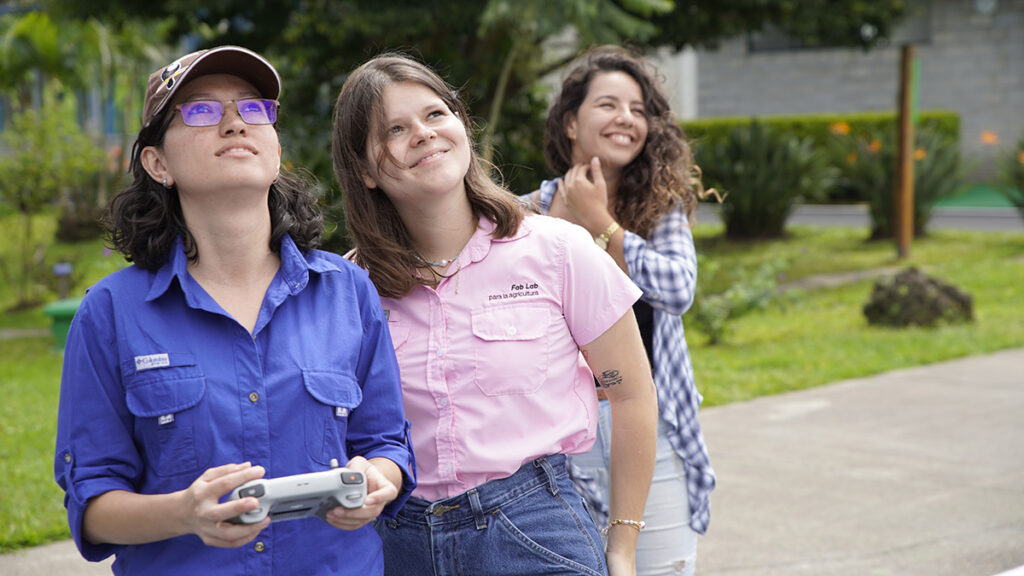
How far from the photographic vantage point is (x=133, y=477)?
176 cm

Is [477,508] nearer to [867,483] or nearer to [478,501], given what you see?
[478,501]

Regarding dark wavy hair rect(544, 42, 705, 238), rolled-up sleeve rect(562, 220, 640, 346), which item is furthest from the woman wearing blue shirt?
dark wavy hair rect(544, 42, 705, 238)

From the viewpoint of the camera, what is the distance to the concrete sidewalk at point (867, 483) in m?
4.55

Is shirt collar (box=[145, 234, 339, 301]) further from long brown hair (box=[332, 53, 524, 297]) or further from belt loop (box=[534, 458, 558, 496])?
belt loop (box=[534, 458, 558, 496])

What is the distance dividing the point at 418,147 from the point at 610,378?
622 mm

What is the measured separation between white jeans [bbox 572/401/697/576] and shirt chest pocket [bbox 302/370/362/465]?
1.07m

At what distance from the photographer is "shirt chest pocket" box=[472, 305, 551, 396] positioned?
212 cm

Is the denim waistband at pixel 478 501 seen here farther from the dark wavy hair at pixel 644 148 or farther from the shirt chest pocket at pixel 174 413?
the dark wavy hair at pixel 644 148

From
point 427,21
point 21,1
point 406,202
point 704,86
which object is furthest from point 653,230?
point 704,86

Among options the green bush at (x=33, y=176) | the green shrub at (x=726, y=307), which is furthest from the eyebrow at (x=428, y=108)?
the green bush at (x=33, y=176)

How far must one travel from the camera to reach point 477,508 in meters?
2.07

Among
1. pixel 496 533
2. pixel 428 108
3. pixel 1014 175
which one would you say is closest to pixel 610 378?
pixel 496 533

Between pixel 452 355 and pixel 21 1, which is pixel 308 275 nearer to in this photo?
pixel 452 355

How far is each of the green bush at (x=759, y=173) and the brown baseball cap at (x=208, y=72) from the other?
13980 mm
